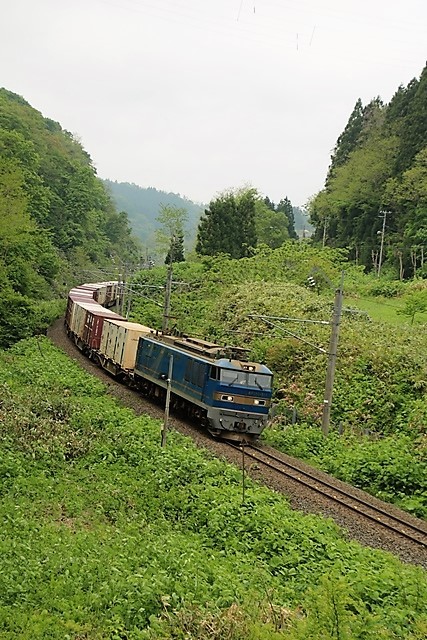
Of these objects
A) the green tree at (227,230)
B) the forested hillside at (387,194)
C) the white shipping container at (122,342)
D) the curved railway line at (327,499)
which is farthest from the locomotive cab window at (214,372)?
the green tree at (227,230)

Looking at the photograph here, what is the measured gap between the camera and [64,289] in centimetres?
7062

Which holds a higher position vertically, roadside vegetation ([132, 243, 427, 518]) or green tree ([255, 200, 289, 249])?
green tree ([255, 200, 289, 249])

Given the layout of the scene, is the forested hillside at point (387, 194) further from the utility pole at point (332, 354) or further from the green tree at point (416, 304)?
the utility pole at point (332, 354)

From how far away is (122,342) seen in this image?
95.1 feet

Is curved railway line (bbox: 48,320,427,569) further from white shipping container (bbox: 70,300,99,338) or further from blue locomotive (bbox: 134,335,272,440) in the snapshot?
white shipping container (bbox: 70,300,99,338)

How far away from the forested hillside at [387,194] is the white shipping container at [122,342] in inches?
874

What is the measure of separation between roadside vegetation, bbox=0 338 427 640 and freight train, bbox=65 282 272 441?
239cm

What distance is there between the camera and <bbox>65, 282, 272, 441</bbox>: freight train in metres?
20.0

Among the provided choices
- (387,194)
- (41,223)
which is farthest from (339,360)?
(41,223)

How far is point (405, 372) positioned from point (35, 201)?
42.5 meters

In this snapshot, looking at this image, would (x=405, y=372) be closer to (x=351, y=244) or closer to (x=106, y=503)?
(x=106, y=503)

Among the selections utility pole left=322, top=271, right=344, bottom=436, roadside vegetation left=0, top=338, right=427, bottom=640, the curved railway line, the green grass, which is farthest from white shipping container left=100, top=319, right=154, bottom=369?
the green grass

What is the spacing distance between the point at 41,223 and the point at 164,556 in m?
60.7

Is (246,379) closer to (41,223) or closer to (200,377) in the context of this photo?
(200,377)
